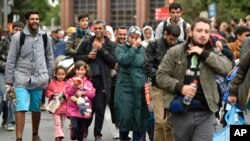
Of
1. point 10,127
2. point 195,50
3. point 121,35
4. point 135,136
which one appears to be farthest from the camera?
point 10,127

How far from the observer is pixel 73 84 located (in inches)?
375

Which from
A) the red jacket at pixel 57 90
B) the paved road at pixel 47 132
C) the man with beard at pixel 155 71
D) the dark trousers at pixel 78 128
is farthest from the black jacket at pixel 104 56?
the man with beard at pixel 155 71

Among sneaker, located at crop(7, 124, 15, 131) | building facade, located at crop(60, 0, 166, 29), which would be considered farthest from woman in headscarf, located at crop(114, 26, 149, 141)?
building facade, located at crop(60, 0, 166, 29)

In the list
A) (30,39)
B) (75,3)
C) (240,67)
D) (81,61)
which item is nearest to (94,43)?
(81,61)

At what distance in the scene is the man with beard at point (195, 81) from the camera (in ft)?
19.9

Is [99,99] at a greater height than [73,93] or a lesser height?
lesser

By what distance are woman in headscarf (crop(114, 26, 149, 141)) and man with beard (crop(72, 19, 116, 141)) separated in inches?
14.6

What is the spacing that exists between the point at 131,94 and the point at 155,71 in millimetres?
1335

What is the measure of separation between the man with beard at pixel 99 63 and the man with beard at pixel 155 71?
5.03 feet

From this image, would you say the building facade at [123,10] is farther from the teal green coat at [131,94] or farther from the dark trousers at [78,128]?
the teal green coat at [131,94]

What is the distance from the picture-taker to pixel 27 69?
9.52 metres

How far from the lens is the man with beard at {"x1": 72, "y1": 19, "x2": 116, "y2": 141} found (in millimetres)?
9828

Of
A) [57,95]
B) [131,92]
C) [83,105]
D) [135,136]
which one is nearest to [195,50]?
[131,92]

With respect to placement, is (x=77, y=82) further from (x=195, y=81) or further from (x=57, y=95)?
(x=195, y=81)
